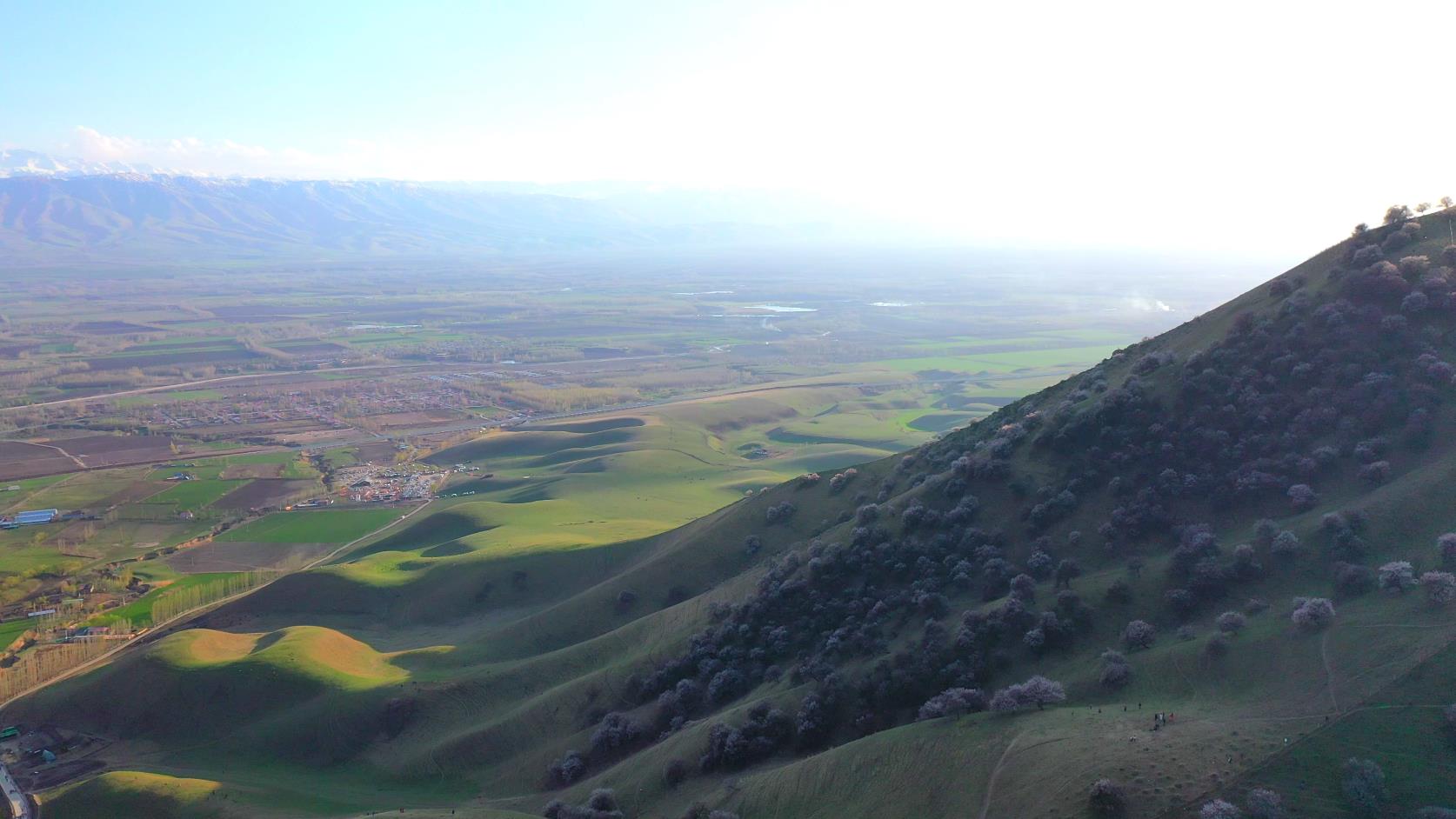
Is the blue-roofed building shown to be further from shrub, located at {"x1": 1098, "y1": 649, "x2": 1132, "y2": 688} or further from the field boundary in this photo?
shrub, located at {"x1": 1098, "y1": 649, "x2": 1132, "y2": 688}

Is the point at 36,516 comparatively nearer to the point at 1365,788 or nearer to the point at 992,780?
the point at 992,780

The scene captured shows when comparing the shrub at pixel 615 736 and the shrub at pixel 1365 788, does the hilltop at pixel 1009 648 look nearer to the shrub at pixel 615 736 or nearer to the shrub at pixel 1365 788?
the shrub at pixel 1365 788

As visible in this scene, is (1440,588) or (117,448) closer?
(1440,588)

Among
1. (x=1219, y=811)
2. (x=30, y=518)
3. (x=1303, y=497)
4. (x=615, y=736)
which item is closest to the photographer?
(x=1219, y=811)

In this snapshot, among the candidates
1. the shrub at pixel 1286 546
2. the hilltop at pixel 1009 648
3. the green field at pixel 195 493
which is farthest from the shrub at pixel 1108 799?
the green field at pixel 195 493

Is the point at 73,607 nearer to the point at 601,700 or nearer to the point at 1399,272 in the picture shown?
the point at 601,700

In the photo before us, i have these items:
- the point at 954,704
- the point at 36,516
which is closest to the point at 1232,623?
the point at 954,704

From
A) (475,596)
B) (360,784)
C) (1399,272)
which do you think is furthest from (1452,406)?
(475,596)
